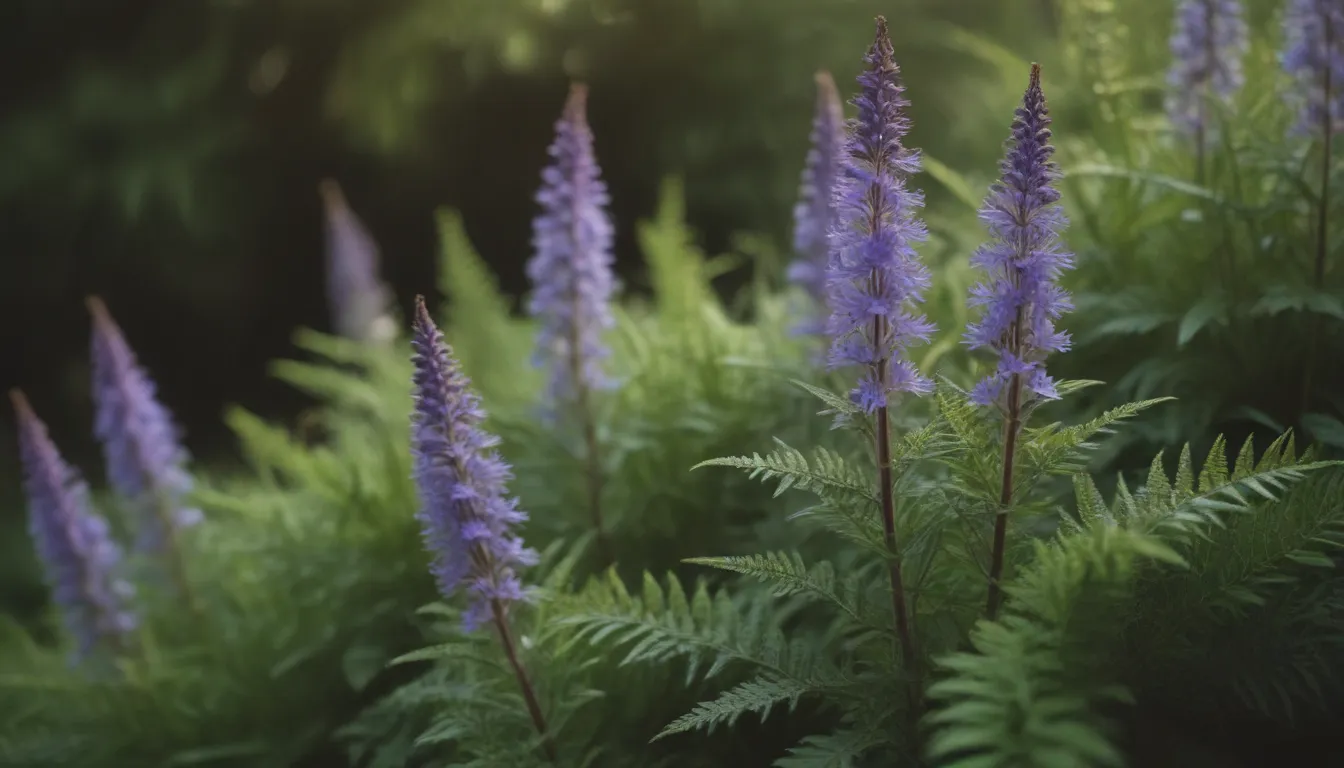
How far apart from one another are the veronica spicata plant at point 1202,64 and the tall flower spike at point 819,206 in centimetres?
77

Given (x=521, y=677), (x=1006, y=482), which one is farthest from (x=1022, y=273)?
(x=521, y=677)

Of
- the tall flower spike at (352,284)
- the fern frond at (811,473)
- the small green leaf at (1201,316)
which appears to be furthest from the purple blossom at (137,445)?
the small green leaf at (1201,316)

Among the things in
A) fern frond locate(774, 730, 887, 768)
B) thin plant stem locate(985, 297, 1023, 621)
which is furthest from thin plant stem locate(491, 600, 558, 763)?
thin plant stem locate(985, 297, 1023, 621)

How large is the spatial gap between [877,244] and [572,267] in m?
1.00

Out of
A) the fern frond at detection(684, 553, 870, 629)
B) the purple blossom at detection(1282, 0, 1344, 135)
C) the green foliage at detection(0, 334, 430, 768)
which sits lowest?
the green foliage at detection(0, 334, 430, 768)

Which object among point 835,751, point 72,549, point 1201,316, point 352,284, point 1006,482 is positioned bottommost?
point 835,751

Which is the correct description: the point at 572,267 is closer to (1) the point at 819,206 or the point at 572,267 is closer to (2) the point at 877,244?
(1) the point at 819,206

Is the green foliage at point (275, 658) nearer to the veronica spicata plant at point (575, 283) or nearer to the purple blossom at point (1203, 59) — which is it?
the veronica spicata plant at point (575, 283)

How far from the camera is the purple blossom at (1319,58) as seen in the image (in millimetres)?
1747

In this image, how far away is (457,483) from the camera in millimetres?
1455

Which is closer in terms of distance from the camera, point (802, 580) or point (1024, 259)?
point (1024, 259)

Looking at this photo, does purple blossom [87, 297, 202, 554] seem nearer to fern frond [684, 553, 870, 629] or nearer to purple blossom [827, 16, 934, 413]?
fern frond [684, 553, 870, 629]

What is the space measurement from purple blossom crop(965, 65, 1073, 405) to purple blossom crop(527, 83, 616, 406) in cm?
A: 100

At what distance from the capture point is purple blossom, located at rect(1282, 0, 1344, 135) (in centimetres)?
175
